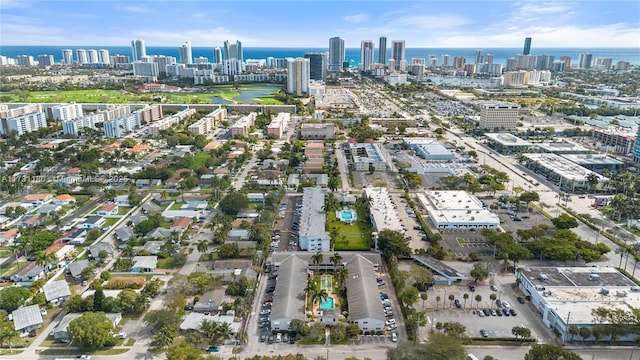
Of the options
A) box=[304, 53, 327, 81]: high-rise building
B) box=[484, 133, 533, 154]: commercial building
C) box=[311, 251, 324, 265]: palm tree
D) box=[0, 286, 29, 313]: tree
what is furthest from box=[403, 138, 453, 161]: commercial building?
box=[304, 53, 327, 81]: high-rise building

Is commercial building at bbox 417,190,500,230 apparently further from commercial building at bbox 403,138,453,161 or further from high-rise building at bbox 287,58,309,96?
high-rise building at bbox 287,58,309,96

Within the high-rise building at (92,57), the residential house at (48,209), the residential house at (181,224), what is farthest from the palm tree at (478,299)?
the high-rise building at (92,57)

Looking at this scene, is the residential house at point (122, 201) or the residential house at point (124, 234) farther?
the residential house at point (122, 201)

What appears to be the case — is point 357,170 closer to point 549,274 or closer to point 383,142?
point 383,142

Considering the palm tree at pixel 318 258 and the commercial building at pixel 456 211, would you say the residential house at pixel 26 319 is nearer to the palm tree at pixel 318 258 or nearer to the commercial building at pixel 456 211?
the palm tree at pixel 318 258

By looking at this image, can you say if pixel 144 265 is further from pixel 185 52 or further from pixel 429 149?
pixel 185 52

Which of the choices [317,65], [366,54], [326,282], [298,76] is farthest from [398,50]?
[326,282]
